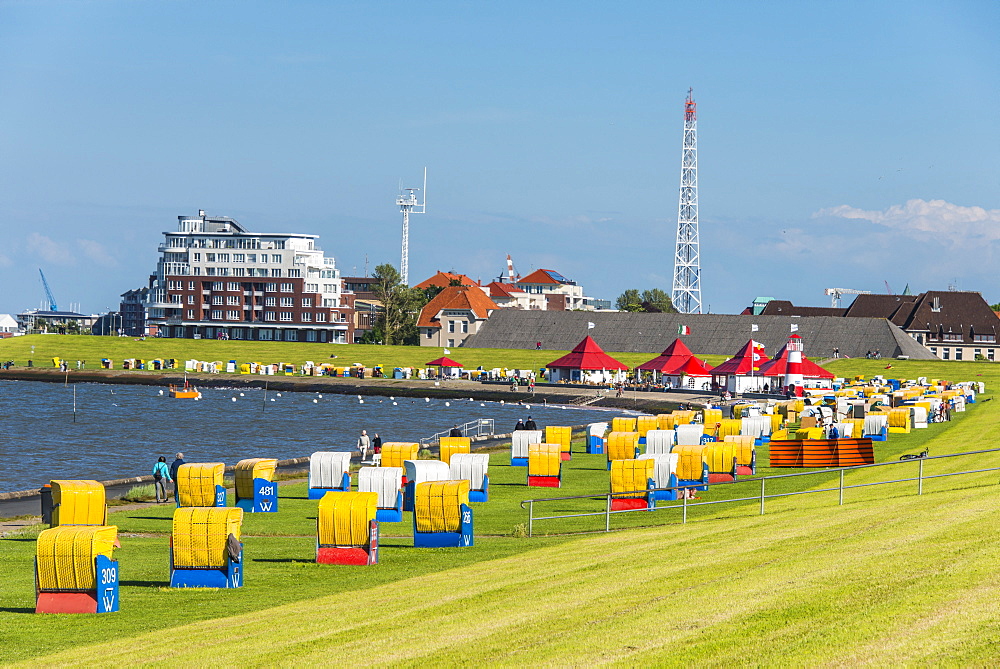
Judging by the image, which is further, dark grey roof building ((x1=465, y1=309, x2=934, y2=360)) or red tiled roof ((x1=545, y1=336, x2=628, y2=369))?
dark grey roof building ((x1=465, y1=309, x2=934, y2=360))

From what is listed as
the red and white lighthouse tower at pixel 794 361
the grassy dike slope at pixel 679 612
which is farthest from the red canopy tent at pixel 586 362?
the grassy dike slope at pixel 679 612

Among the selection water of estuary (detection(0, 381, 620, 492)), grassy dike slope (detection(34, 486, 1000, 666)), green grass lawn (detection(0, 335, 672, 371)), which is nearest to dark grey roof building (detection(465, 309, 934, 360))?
green grass lawn (detection(0, 335, 672, 371))

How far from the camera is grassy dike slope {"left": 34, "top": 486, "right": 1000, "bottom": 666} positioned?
1270 cm

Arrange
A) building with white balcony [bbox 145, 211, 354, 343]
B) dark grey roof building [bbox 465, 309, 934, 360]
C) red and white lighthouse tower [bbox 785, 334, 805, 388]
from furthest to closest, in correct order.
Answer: building with white balcony [bbox 145, 211, 354, 343], dark grey roof building [bbox 465, 309, 934, 360], red and white lighthouse tower [bbox 785, 334, 805, 388]

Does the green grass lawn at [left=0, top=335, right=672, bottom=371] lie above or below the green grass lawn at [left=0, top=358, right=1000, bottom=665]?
above

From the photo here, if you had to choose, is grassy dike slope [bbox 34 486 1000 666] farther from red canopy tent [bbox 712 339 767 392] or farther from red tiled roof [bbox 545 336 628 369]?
red tiled roof [bbox 545 336 628 369]

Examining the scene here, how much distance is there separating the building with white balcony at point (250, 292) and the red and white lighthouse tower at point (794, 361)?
10360 cm

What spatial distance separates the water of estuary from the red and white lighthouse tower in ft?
44.7

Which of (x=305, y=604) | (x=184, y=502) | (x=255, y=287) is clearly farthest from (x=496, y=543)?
(x=255, y=287)

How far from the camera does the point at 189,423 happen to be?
8069 centimetres

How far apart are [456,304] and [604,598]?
149832mm

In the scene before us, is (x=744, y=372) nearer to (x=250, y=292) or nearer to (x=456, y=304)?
(x=456, y=304)

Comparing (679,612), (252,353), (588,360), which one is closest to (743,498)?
(679,612)

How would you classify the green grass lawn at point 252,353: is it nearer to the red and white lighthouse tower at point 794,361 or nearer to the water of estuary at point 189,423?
the water of estuary at point 189,423
